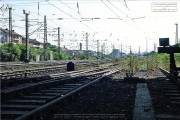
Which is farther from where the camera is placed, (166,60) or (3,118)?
(166,60)

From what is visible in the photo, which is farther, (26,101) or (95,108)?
(26,101)

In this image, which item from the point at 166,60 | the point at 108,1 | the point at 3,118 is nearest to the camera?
the point at 3,118

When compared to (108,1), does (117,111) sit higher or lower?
lower

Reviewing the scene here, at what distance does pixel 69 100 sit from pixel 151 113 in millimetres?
2880

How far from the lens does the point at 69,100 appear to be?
8078 millimetres

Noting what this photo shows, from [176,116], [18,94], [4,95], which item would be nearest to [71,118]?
[176,116]

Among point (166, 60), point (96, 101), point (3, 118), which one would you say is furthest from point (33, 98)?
point (166, 60)

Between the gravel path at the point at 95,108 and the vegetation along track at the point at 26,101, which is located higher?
the vegetation along track at the point at 26,101

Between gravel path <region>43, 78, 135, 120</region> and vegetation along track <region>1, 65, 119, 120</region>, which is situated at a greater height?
vegetation along track <region>1, 65, 119, 120</region>

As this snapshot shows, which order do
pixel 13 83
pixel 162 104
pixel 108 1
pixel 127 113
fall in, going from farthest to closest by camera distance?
1. pixel 108 1
2. pixel 13 83
3. pixel 162 104
4. pixel 127 113

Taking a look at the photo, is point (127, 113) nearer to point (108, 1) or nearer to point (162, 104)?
point (162, 104)

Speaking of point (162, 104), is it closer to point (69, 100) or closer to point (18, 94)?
point (69, 100)

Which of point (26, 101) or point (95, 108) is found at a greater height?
point (26, 101)

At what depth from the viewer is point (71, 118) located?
5750 mm
